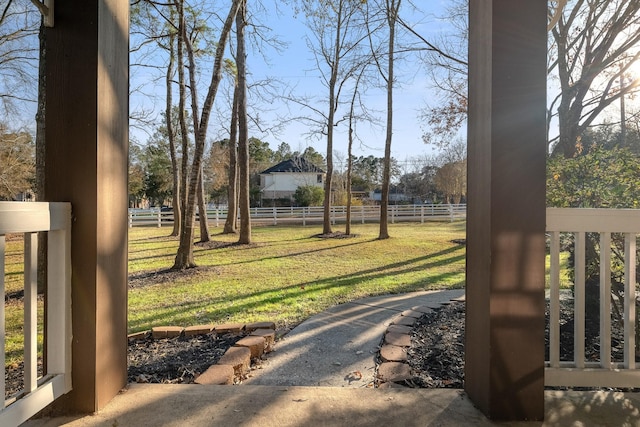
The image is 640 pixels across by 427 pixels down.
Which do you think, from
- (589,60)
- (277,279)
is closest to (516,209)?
(589,60)

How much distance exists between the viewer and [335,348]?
249cm

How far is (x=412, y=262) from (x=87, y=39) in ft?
20.3

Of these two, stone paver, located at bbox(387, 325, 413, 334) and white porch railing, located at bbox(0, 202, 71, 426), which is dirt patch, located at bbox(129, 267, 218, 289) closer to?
stone paver, located at bbox(387, 325, 413, 334)

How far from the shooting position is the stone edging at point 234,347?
72.8 inches

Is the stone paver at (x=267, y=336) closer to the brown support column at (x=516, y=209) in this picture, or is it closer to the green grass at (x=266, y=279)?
the green grass at (x=266, y=279)

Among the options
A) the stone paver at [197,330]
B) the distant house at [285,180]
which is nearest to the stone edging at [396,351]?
the stone paver at [197,330]

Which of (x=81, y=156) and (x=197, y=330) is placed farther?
(x=197, y=330)

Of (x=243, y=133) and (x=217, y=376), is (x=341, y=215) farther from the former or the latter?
(x=217, y=376)

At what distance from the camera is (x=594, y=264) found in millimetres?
2301

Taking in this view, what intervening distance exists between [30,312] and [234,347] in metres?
1.23

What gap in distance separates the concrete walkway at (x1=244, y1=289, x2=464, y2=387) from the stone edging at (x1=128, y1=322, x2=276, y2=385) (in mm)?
82

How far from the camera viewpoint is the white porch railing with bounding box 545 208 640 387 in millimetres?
1489

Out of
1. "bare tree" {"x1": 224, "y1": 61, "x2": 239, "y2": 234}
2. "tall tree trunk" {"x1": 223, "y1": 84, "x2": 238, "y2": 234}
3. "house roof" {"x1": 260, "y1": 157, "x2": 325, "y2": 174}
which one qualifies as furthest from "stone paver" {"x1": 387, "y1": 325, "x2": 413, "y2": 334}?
"house roof" {"x1": 260, "y1": 157, "x2": 325, "y2": 174}

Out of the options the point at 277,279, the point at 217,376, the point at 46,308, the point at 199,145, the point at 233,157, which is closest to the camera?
the point at 46,308
